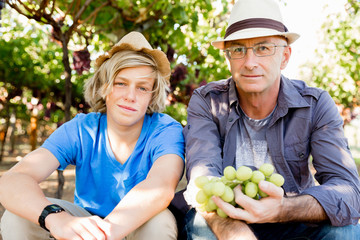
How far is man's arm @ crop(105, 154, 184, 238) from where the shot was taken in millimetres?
1917

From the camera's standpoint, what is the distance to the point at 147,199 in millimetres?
1986

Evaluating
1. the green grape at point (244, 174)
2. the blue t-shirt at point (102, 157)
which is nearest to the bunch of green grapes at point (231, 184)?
the green grape at point (244, 174)

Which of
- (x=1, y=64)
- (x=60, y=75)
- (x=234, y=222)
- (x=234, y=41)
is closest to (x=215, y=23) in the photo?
(x=60, y=75)

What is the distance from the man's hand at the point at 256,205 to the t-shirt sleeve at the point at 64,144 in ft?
3.82

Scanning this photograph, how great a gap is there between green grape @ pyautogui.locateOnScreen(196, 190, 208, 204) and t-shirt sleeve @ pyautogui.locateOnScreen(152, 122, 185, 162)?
1.52 feet

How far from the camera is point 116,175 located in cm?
241

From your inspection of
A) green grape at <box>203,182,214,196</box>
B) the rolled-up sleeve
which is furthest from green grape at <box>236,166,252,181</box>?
the rolled-up sleeve

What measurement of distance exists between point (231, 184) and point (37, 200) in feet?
3.69

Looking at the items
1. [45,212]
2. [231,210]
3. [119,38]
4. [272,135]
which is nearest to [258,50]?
[272,135]

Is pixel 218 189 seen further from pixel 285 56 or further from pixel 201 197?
pixel 285 56

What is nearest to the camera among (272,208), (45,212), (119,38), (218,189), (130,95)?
(218,189)

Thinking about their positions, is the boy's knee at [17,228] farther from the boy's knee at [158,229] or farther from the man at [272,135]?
the man at [272,135]

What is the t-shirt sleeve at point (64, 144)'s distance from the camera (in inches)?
93.0

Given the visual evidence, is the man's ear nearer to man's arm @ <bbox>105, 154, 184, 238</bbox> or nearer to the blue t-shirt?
the blue t-shirt
